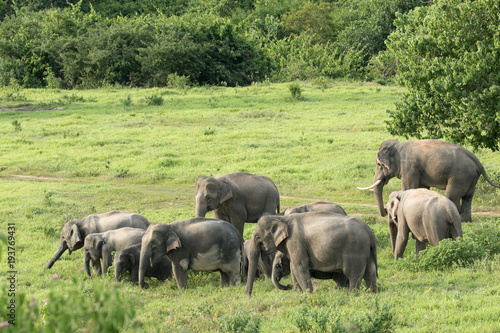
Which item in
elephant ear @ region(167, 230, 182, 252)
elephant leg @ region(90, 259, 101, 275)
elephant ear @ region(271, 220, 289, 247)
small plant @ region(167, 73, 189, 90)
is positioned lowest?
elephant leg @ region(90, 259, 101, 275)

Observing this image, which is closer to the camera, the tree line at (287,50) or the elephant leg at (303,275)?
the elephant leg at (303,275)

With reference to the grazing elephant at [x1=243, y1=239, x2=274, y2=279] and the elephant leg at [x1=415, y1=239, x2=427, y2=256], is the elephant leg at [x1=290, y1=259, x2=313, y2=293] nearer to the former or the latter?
the grazing elephant at [x1=243, y1=239, x2=274, y2=279]

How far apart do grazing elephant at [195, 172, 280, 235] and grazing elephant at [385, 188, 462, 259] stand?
2244 millimetres

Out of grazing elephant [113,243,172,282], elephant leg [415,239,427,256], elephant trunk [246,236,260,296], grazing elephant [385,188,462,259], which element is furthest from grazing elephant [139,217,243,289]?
elephant leg [415,239,427,256]

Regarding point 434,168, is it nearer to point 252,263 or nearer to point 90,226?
point 252,263

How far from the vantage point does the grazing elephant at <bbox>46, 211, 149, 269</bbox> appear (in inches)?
432

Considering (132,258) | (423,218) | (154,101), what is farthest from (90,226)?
(154,101)

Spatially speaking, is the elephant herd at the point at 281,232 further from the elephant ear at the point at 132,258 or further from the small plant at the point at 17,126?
the small plant at the point at 17,126

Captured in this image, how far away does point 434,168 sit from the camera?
504 inches

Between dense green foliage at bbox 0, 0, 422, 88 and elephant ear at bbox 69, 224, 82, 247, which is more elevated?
dense green foliage at bbox 0, 0, 422, 88

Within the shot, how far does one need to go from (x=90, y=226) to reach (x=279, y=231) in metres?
4.08

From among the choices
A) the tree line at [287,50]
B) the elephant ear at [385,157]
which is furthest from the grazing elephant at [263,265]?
the tree line at [287,50]

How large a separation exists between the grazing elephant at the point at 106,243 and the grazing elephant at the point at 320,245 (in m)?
2.43

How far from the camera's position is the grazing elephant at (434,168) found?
12.6m
